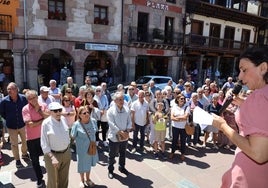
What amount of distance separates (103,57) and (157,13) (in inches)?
216

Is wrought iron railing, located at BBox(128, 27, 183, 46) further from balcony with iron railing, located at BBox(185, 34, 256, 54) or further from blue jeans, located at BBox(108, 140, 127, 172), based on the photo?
blue jeans, located at BBox(108, 140, 127, 172)

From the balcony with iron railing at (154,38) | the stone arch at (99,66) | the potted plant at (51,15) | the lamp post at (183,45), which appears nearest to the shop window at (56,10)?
the potted plant at (51,15)

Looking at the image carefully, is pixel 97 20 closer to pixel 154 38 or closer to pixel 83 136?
pixel 154 38

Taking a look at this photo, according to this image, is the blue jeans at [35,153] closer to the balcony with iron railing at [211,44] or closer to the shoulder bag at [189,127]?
the shoulder bag at [189,127]

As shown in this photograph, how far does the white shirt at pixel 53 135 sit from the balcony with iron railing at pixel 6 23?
37.3 ft

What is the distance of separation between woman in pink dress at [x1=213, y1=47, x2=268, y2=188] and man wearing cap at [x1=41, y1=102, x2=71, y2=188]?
8.98 feet

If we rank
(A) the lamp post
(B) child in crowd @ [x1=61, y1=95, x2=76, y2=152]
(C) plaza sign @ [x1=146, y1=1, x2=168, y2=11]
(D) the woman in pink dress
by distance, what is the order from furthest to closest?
(A) the lamp post
(C) plaza sign @ [x1=146, y1=1, x2=168, y2=11]
(B) child in crowd @ [x1=61, y1=95, x2=76, y2=152]
(D) the woman in pink dress

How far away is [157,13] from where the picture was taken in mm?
18484

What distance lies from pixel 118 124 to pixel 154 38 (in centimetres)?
1470

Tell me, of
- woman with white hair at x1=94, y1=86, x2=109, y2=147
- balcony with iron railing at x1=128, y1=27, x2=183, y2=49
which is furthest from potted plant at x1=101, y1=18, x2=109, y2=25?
woman with white hair at x1=94, y1=86, x2=109, y2=147

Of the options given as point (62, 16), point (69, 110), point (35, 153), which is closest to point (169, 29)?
point (62, 16)

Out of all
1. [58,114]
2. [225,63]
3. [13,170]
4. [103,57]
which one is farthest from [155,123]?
[225,63]

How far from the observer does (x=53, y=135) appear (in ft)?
12.3

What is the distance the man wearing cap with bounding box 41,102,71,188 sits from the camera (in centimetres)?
374
